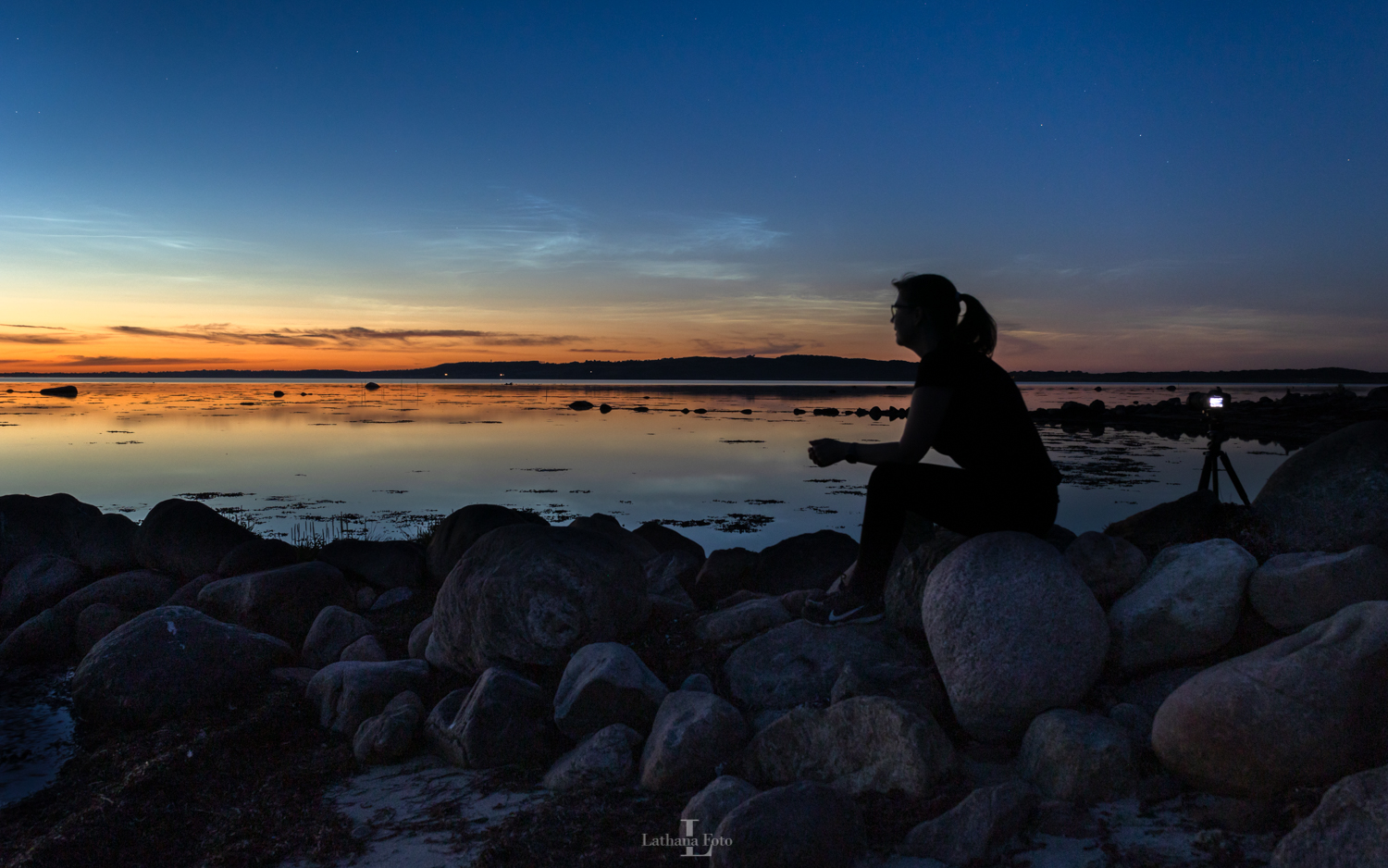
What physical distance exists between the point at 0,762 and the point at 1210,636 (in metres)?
7.80

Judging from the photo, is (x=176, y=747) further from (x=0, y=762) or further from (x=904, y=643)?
(x=904, y=643)

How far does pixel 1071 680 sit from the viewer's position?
15.3 ft

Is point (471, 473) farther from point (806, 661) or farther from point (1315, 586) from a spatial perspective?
point (1315, 586)

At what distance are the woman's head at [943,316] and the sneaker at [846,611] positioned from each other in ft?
5.99

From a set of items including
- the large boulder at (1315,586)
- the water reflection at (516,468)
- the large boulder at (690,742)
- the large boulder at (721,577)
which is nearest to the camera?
the large boulder at (690,742)

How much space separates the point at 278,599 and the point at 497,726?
3.94 meters

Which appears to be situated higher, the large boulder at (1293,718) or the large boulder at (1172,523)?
the large boulder at (1172,523)

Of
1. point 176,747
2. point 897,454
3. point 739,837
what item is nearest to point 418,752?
point 176,747

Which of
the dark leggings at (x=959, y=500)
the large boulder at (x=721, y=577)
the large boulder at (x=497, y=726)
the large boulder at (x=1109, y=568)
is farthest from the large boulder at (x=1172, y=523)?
the large boulder at (x=497, y=726)

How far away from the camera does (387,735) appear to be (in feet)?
16.5

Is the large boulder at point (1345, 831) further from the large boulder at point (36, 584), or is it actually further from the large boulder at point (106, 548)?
the large boulder at point (106, 548)

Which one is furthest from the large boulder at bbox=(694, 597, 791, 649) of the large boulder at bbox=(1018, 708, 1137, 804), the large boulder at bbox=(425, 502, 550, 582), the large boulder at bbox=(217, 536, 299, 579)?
the large boulder at bbox=(217, 536, 299, 579)

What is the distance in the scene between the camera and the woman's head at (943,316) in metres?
5.12

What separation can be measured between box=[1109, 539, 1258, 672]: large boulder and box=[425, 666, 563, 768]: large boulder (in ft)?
11.6
